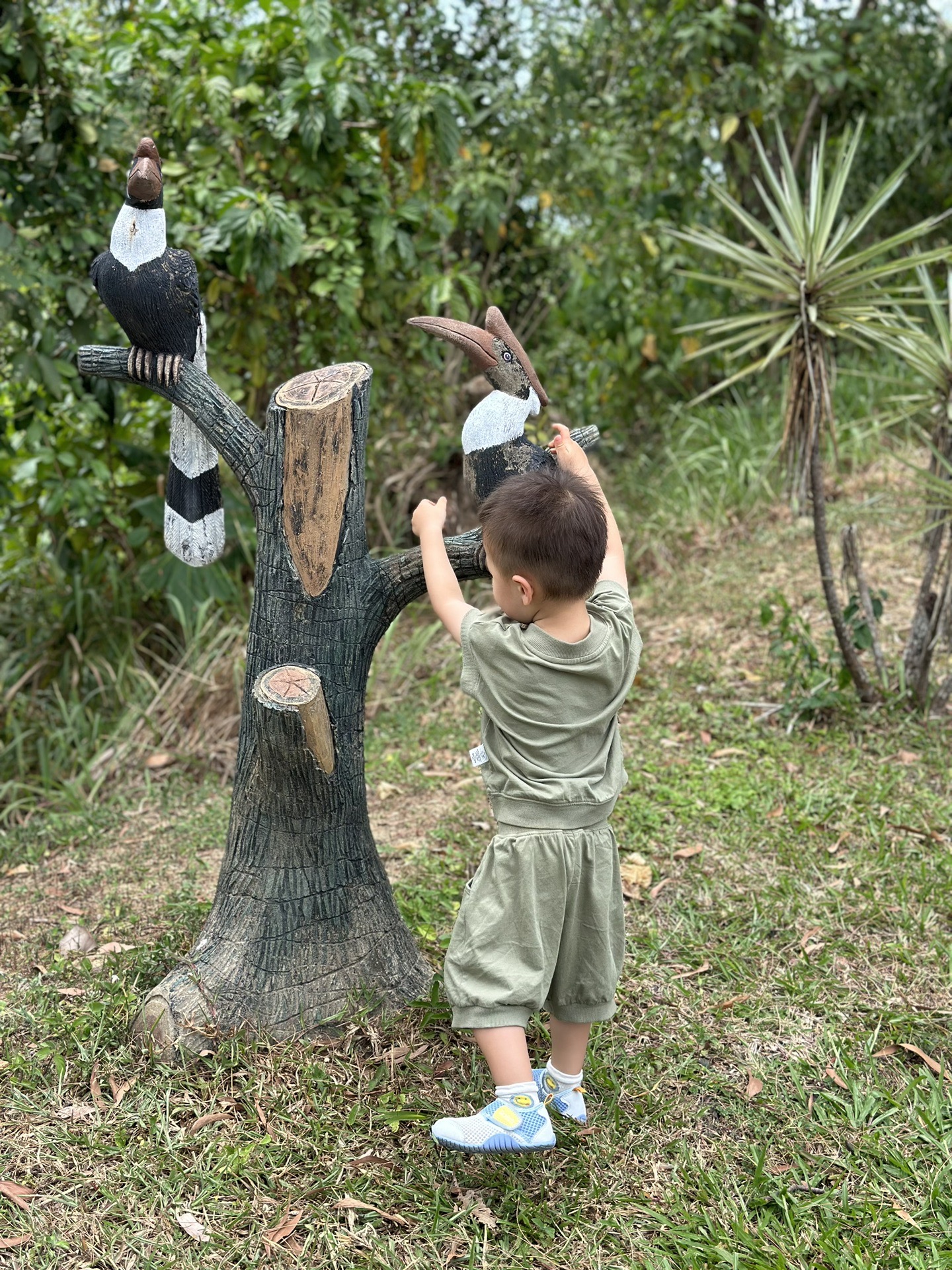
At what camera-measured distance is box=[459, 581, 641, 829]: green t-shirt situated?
2.09m

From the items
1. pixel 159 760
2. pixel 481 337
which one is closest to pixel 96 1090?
pixel 481 337

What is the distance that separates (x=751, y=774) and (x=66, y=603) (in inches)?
122

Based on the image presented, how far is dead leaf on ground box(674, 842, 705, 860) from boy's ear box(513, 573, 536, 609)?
1.71 metres

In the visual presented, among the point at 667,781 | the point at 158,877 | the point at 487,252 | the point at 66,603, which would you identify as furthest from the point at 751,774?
the point at 487,252

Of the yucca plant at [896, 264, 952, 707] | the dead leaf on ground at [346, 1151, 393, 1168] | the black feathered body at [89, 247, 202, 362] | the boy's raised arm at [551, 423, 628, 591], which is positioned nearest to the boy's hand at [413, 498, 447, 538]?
the boy's raised arm at [551, 423, 628, 591]

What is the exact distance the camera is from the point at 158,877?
11.8 ft

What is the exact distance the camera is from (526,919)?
83.7 inches

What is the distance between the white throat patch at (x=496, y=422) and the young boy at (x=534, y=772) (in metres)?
0.32

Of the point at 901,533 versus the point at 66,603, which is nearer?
the point at 66,603

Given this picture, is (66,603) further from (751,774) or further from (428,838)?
(751,774)

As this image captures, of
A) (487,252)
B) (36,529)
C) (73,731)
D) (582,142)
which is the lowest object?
(73,731)

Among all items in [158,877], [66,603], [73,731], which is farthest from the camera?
[66,603]

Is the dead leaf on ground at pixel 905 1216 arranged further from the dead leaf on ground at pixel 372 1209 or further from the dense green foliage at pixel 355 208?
the dense green foliage at pixel 355 208

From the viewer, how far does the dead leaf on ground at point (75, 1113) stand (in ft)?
7.91
